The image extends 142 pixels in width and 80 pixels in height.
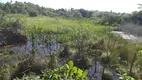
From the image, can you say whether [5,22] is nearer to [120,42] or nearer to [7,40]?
[7,40]

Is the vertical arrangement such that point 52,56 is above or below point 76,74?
below

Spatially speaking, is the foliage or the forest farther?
the forest

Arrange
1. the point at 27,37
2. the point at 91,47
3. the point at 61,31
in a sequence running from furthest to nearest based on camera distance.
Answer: the point at 61,31, the point at 27,37, the point at 91,47

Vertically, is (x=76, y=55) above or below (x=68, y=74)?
below

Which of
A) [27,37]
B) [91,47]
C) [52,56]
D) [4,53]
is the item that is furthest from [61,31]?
[52,56]

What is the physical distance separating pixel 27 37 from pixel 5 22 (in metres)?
2.67

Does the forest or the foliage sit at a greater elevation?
the foliage

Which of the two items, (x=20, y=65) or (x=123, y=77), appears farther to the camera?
(x=20, y=65)

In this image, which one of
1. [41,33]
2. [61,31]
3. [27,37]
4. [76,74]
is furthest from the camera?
[61,31]

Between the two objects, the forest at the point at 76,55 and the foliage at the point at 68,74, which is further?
the forest at the point at 76,55

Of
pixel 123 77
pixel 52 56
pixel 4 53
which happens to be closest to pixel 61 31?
pixel 4 53

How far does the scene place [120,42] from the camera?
1155 cm

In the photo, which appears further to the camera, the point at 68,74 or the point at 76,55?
the point at 76,55

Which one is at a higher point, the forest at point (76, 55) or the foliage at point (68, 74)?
the foliage at point (68, 74)
